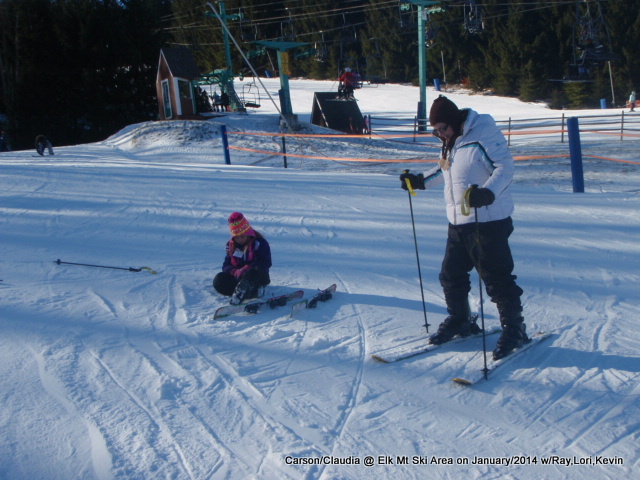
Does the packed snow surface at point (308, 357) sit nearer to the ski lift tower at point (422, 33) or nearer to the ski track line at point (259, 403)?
the ski track line at point (259, 403)

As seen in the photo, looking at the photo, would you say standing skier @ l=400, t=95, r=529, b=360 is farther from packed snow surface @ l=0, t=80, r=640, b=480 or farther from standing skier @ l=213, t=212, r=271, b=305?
standing skier @ l=213, t=212, r=271, b=305

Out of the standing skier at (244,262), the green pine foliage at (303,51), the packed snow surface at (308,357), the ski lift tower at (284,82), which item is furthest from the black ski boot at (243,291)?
the green pine foliage at (303,51)

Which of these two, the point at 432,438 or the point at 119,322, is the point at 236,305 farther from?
the point at 432,438

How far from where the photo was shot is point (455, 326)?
359 cm

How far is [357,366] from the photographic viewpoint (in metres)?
3.31

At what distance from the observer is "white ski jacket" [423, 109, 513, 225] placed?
10.2ft

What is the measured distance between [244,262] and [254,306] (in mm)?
513

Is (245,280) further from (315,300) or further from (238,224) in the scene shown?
(315,300)

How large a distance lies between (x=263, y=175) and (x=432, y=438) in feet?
29.5

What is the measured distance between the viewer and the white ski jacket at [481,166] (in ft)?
10.2

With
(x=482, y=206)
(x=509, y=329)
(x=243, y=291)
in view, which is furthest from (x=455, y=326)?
(x=243, y=291)

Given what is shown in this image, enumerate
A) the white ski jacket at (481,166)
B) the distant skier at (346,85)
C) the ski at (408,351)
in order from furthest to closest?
1. the distant skier at (346,85)
2. the ski at (408,351)
3. the white ski jacket at (481,166)

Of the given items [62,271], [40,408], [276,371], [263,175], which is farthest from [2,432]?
[263,175]

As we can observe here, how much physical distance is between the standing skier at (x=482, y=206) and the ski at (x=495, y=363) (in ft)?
0.11
